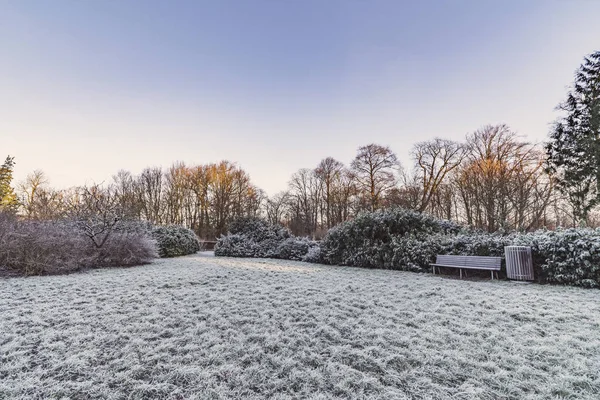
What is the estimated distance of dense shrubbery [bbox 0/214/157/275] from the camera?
288 inches

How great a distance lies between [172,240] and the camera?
13.8m

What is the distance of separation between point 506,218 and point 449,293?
1607 centimetres

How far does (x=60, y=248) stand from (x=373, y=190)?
22.0m

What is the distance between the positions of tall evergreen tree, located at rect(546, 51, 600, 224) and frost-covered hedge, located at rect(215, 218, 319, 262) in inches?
542

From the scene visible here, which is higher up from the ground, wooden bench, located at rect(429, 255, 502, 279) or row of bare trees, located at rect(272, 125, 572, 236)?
row of bare trees, located at rect(272, 125, 572, 236)

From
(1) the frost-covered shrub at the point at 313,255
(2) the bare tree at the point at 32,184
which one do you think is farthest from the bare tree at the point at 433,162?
(2) the bare tree at the point at 32,184

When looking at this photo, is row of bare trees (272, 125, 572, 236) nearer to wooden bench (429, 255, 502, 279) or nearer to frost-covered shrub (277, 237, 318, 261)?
wooden bench (429, 255, 502, 279)

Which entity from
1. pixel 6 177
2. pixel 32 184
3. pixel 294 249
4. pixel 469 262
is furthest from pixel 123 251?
pixel 32 184

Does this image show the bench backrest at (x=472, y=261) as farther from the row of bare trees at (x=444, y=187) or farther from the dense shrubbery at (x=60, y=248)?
the dense shrubbery at (x=60, y=248)

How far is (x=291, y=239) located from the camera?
44.4ft

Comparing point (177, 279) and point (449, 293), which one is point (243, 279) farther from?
point (449, 293)

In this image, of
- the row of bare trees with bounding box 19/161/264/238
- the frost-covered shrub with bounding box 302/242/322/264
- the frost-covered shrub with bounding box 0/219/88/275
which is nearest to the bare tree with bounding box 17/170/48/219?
the row of bare trees with bounding box 19/161/264/238

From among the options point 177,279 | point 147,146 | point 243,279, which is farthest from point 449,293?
point 147,146

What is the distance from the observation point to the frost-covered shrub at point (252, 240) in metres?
13.7
